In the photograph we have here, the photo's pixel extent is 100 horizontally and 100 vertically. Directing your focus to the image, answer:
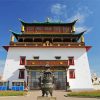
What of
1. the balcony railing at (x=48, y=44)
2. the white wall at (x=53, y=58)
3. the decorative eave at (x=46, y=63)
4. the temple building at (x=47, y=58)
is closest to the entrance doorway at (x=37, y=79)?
the temple building at (x=47, y=58)

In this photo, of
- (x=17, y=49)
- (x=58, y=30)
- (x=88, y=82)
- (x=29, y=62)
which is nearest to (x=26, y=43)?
(x=17, y=49)

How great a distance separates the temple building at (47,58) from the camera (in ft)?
107

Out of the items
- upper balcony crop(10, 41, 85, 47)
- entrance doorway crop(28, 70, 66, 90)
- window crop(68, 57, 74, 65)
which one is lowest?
entrance doorway crop(28, 70, 66, 90)

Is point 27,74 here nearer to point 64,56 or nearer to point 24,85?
point 24,85

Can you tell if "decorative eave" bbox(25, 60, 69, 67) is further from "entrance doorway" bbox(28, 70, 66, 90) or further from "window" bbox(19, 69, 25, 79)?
"window" bbox(19, 69, 25, 79)

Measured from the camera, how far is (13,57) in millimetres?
35312

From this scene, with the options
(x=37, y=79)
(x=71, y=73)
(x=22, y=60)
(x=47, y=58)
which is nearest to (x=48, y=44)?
(x=47, y=58)

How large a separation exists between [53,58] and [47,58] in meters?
1.08

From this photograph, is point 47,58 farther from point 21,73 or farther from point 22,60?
point 21,73

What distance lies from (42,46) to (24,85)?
804cm

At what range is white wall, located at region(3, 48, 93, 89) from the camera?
34.4 meters

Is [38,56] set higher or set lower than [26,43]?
lower

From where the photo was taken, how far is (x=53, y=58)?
35.4m

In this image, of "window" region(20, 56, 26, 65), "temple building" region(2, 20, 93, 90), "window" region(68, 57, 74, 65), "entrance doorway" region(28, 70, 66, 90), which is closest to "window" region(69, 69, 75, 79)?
"temple building" region(2, 20, 93, 90)
